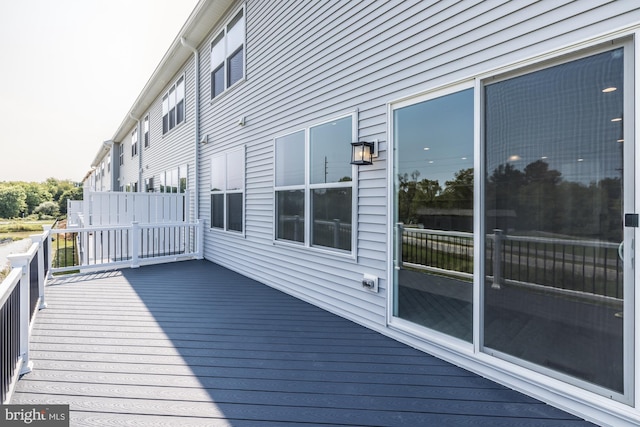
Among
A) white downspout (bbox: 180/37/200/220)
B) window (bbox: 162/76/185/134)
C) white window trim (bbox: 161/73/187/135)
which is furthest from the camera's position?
window (bbox: 162/76/185/134)

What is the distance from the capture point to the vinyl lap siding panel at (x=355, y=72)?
7.55 ft

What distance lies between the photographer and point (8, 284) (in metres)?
2.07

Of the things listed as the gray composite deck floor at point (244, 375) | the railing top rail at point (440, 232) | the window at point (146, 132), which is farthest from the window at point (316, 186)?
the window at point (146, 132)

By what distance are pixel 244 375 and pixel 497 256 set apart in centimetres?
207

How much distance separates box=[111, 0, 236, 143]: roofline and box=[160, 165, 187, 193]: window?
2.75 m

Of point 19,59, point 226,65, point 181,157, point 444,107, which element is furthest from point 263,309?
point 19,59

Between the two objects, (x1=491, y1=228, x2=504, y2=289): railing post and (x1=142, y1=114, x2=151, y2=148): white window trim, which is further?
(x1=142, y1=114, x2=151, y2=148): white window trim

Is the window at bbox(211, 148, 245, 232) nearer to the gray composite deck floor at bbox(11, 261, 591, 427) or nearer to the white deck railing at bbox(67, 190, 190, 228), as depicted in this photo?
the white deck railing at bbox(67, 190, 190, 228)

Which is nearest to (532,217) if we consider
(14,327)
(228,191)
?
(14,327)

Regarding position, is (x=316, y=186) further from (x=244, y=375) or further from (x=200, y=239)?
(x=200, y=239)

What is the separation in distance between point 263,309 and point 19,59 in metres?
17.7

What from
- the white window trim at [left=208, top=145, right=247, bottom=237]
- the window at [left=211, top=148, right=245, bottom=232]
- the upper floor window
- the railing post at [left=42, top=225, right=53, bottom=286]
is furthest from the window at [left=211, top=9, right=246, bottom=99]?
the upper floor window

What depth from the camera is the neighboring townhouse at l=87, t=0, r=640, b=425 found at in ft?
6.29

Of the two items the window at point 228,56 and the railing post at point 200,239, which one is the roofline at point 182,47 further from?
the railing post at point 200,239
